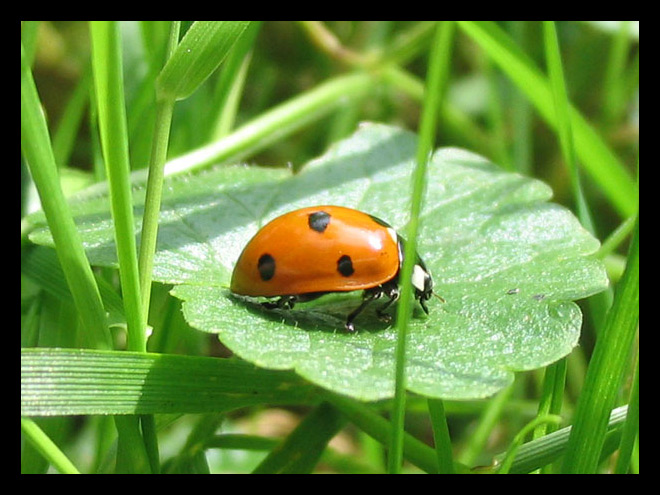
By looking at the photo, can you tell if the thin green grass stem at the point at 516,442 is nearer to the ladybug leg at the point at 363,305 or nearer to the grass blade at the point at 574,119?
the ladybug leg at the point at 363,305

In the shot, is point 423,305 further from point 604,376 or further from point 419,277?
point 604,376

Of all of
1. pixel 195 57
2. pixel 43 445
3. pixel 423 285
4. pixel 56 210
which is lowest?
pixel 43 445

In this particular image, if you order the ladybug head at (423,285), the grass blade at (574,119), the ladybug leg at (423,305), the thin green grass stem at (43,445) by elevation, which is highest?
the grass blade at (574,119)

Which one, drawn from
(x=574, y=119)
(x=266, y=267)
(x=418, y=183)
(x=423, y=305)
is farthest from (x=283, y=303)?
(x=574, y=119)

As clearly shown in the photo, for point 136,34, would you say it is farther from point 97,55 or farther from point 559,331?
point 559,331

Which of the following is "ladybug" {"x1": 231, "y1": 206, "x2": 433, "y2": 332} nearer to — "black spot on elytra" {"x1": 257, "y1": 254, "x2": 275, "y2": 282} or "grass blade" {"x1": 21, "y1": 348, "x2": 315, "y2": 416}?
"black spot on elytra" {"x1": 257, "y1": 254, "x2": 275, "y2": 282}

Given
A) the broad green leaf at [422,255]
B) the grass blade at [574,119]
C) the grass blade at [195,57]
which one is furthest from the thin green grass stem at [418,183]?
the grass blade at [574,119]

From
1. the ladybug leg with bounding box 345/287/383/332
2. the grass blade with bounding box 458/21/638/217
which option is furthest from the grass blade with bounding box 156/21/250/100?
the grass blade with bounding box 458/21/638/217
